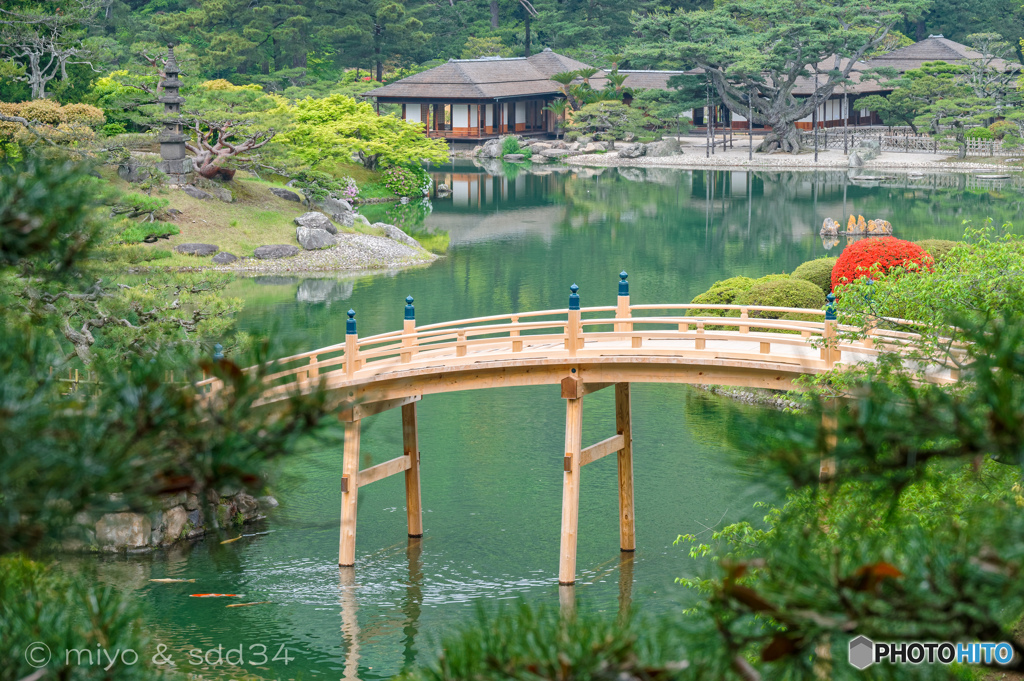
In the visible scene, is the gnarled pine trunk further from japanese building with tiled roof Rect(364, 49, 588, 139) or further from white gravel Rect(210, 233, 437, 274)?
white gravel Rect(210, 233, 437, 274)

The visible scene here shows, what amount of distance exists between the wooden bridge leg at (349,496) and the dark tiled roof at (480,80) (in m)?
55.6

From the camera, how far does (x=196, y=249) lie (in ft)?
123

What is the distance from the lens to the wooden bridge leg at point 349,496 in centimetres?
1659

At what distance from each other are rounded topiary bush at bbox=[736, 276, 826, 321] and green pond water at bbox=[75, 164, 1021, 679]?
223 cm

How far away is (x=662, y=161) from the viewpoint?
217ft

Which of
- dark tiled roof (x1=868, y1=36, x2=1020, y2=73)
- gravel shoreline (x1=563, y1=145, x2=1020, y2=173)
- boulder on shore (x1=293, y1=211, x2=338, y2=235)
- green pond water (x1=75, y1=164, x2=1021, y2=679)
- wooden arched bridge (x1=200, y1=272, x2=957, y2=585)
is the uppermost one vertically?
dark tiled roof (x1=868, y1=36, x2=1020, y2=73)

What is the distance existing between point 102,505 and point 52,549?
50 centimetres

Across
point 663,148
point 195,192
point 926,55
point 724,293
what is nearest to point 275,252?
point 195,192

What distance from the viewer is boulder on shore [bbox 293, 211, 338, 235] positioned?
134ft

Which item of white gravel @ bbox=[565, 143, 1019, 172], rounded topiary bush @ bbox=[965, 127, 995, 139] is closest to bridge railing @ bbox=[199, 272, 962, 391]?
white gravel @ bbox=[565, 143, 1019, 172]

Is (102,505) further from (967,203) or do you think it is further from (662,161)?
(662,161)

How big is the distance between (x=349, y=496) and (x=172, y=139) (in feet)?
87.5

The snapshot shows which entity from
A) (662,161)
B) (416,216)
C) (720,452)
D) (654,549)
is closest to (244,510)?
(654,549)

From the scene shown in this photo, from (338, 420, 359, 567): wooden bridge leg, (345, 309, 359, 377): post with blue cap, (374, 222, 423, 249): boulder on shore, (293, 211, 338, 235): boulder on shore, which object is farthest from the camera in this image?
(374, 222, 423, 249): boulder on shore
